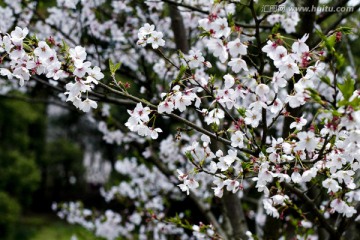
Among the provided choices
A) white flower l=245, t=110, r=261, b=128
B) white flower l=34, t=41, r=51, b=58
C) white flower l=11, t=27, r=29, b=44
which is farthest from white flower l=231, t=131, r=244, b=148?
white flower l=11, t=27, r=29, b=44

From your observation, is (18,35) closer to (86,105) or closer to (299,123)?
(86,105)

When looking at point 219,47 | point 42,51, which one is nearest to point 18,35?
point 42,51

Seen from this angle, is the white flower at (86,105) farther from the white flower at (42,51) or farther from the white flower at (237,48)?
the white flower at (237,48)

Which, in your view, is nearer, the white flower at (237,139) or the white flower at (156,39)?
the white flower at (237,139)

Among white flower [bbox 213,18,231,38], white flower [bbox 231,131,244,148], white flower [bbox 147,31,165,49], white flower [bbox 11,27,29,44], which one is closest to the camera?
white flower [bbox 213,18,231,38]

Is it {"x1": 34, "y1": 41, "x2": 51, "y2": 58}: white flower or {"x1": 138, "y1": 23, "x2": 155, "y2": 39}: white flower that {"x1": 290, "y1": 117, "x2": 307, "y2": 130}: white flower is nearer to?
{"x1": 138, "y1": 23, "x2": 155, "y2": 39}: white flower

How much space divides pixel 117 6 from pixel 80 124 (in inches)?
715

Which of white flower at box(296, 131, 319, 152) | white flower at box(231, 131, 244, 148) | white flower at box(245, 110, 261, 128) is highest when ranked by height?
white flower at box(245, 110, 261, 128)

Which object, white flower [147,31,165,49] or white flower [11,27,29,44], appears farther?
white flower [147,31,165,49]

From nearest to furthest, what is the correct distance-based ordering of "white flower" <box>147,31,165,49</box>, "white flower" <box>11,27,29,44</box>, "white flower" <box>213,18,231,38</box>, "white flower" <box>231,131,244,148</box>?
1. "white flower" <box>213,18,231,38</box>
2. "white flower" <box>11,27,29,44</box>
3. "white flower" <box>231,131,244,148</box>
4. "white flower" <box>147,31,165,49</box>

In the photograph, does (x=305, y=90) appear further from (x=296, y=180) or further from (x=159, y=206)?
(x=159, y=206)

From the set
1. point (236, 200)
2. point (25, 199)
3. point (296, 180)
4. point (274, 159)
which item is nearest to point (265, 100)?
point (274, 159)

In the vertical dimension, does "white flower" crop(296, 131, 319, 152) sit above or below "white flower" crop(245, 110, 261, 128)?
below

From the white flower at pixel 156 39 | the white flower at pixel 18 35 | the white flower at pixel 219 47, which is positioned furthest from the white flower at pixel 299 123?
the white flower at pixel 18 35
